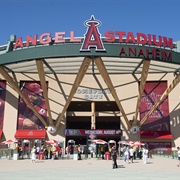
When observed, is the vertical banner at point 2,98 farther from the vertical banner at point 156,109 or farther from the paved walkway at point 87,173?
the paved walkway at point 87,173

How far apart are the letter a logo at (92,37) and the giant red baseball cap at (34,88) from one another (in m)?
18.5

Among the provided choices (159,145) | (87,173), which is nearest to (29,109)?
(159,145)

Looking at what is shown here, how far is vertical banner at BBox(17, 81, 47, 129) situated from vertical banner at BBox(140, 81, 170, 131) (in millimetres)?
15878

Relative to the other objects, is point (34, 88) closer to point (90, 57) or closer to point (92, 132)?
point (92, 132)

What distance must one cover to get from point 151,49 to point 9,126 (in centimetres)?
2540

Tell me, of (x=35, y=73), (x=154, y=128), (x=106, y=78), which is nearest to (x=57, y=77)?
(x=35, y=73)

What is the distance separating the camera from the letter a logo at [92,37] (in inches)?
1141

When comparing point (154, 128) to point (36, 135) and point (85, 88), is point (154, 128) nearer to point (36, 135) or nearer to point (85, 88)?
point (85, 88)

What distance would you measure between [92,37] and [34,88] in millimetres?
19725

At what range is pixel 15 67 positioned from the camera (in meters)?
42.0

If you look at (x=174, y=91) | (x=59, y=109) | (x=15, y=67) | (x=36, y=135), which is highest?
(x=15, y=67)

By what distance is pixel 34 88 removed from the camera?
150 ft

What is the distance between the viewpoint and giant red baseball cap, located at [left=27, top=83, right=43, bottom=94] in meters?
45.7

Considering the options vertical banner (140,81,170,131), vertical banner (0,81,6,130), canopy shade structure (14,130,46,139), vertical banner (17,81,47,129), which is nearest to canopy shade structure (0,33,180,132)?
canopy shade structure (14,130,46,139)
